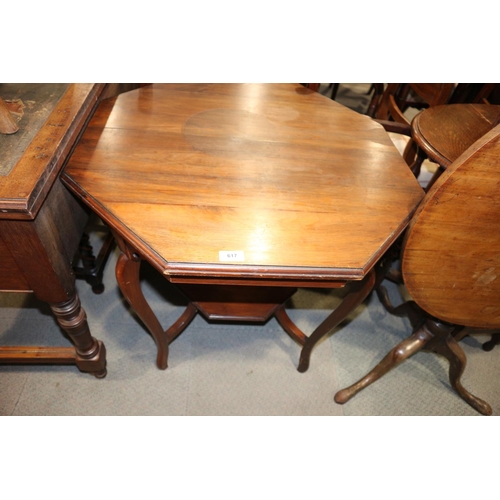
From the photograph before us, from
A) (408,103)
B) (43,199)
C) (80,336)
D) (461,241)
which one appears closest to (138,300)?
(80,336)

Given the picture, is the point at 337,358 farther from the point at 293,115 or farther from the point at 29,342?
the point at 29,342

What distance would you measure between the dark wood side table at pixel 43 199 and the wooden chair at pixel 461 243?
814 millimetres

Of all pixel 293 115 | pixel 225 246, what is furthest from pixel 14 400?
pixel 293 115

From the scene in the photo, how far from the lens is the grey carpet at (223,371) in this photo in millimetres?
1306

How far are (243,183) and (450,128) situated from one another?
757mm

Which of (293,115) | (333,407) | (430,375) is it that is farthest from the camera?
(430,375)

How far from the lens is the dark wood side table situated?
0.75 metres

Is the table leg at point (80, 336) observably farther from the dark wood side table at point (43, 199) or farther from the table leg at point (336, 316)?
the table leg at point (336, 316)

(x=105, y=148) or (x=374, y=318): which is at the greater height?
(x=105, y=148)

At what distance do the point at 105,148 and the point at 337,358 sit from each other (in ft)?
3.75

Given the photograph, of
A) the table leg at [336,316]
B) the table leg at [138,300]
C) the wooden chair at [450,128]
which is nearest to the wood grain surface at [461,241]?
the table leg at [336,316]

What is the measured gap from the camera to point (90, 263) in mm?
1503

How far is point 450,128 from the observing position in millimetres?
1188

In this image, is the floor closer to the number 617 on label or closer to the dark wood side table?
the dark wood side table
